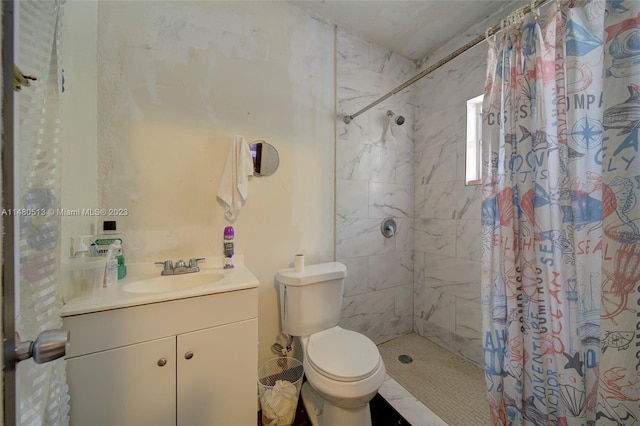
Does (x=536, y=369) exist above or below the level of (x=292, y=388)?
above

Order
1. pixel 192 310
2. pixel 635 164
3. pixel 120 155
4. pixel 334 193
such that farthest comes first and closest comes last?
pixel 334 193 < pixel 120 155 < pixel 192 310 < pixel 635 164

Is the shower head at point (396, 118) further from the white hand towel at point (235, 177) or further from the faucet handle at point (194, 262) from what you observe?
the faucet handle at point (194, 262)

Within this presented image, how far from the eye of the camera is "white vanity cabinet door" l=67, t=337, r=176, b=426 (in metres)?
0.79

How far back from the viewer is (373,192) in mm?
1921

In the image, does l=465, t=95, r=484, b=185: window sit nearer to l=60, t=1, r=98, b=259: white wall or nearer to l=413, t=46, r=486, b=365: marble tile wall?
l=413, t=46, r=486, b=365: marble tile wall

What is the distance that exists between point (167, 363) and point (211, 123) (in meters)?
1.22

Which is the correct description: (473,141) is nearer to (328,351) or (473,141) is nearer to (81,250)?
(328,351)

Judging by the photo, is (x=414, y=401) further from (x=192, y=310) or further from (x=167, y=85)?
(x=167, y=85)

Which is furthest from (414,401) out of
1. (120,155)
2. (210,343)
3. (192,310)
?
(120,155)

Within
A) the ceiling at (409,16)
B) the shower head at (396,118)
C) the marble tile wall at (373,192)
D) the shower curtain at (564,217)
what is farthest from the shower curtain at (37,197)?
the shower head at (396,118)

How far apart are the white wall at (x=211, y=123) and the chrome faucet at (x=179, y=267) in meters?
0.07

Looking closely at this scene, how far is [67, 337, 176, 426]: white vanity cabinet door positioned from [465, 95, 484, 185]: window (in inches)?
83.8

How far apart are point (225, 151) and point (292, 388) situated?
4.76ft

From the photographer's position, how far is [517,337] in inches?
34.0
